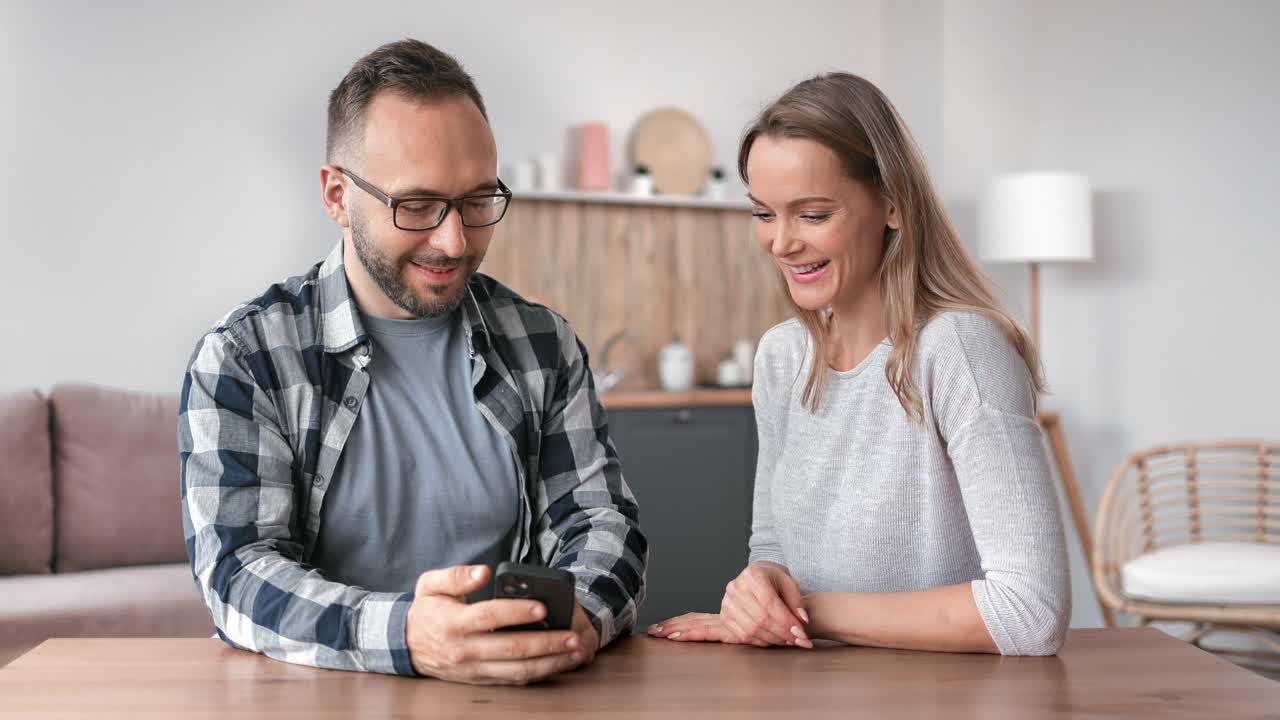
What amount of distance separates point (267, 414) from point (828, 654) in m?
0.76

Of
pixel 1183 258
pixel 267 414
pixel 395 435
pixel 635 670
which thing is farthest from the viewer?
pixel 1183 258

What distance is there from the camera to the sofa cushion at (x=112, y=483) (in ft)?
11.5

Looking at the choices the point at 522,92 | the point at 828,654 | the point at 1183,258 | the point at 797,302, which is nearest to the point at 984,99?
the point at 1183,258

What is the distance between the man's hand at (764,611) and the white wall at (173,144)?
314cm

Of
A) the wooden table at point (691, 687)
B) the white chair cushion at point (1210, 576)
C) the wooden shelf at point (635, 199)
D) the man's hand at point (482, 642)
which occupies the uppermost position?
the wooden shelf at point (635, 199)

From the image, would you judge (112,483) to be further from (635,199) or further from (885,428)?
(885,428)

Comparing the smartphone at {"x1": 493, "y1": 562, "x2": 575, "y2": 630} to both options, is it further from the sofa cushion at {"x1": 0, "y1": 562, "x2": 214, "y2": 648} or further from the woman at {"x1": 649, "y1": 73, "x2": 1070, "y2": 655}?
the sofa cushion at {"x1": 0, "y1": 562, "x2": 214, "y2": 648}

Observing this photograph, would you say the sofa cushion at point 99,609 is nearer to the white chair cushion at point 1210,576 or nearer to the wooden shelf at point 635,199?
the wooden shelf at point 635,199

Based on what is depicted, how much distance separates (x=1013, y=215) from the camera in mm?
4273

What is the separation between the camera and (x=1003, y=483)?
132 centimetres

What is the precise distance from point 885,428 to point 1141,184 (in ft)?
11.2

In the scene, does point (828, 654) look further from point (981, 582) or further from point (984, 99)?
point (984, 99)

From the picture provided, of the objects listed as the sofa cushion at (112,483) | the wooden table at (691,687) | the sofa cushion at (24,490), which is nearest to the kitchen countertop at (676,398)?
the sofa cushion at (112,483)

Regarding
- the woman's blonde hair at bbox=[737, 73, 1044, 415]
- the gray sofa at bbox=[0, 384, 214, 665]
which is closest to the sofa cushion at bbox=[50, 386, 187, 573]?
the gray sofa at bbox=[0, 384, 214, 665]
